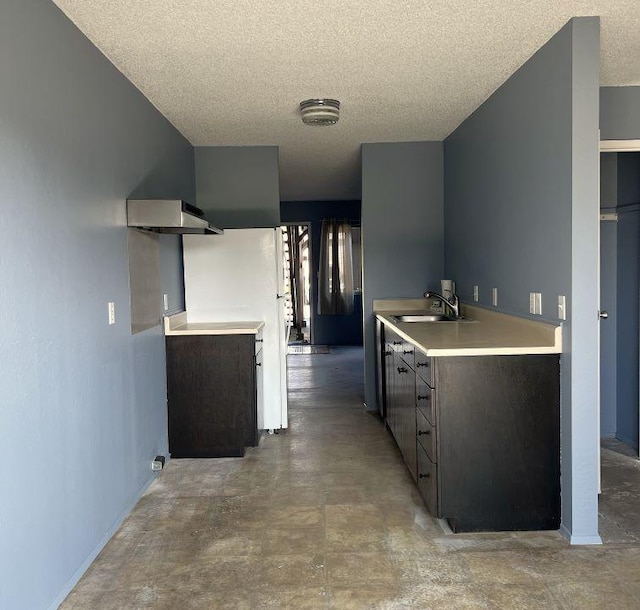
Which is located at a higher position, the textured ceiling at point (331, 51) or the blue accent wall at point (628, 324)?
the textured ceiling at point (331, 51)

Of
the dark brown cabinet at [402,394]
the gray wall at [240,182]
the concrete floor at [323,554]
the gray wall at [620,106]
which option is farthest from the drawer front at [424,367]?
the gray wall at [240,182]

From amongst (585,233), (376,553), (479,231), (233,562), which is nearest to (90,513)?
(233,562)

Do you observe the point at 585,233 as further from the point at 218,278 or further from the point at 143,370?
the point at 218,278

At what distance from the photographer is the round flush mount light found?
3.84m

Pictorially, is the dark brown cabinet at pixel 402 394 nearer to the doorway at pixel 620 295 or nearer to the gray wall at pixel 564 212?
the gray wall at pixel 564 212

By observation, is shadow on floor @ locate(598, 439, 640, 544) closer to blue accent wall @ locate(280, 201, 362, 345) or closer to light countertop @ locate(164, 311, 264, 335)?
light countertop @ locate(164, 311, 264, 335)

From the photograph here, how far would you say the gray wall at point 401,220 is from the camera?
5.32m

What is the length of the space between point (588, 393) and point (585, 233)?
713mm

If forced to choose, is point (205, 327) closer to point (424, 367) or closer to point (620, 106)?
point (424, 367)

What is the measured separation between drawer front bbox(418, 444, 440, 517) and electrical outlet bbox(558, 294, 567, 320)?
→ 2.98ft

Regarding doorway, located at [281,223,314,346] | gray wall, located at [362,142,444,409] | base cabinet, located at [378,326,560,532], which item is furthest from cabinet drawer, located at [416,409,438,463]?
doorway, located at [281,223,314,346]

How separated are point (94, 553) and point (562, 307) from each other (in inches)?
93.2

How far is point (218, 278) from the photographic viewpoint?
4.76 m

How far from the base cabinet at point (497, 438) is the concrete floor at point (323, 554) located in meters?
0.13
